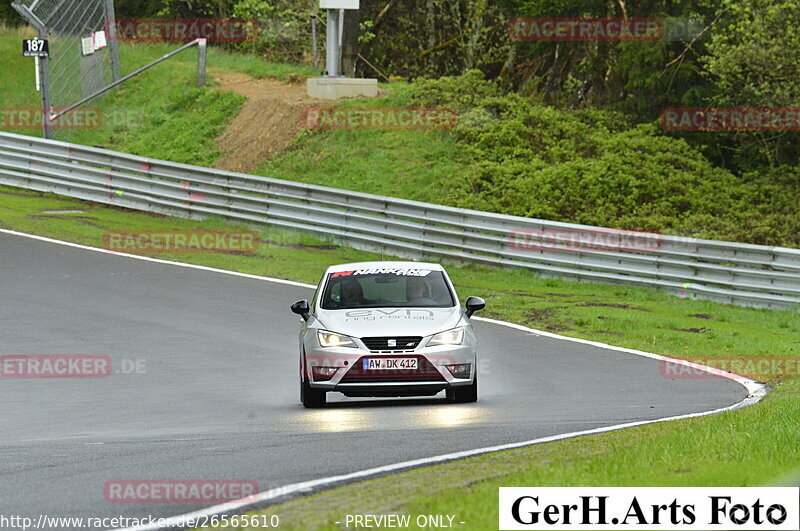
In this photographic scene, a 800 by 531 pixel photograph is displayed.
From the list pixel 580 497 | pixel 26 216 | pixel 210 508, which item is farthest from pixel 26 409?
pixel 26 216

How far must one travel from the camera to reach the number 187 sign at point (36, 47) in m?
30.0

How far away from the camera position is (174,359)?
16047 mm

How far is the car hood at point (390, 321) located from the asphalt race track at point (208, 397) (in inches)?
32.7

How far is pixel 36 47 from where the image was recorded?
30188mm

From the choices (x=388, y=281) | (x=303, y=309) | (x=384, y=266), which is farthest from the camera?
(x=384, y=266)

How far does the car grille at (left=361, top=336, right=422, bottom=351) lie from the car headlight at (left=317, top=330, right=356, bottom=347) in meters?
0.19

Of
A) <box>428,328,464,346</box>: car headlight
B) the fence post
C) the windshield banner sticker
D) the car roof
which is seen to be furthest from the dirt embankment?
<box>428,328,464,346</box>: car headlight

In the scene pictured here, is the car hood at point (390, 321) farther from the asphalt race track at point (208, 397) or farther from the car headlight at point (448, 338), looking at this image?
the asphalt race track at point (208, 397)

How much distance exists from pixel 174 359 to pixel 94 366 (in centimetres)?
101

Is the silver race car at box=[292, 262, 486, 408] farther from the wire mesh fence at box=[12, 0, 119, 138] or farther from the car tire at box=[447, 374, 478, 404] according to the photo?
the wire mesh fence at box=[12, 0, 119, 138]

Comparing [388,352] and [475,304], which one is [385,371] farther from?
[475,304]

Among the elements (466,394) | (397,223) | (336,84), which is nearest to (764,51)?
(397,223)

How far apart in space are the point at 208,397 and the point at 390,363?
233 cm

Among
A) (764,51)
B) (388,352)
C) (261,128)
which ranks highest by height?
(764,51)
